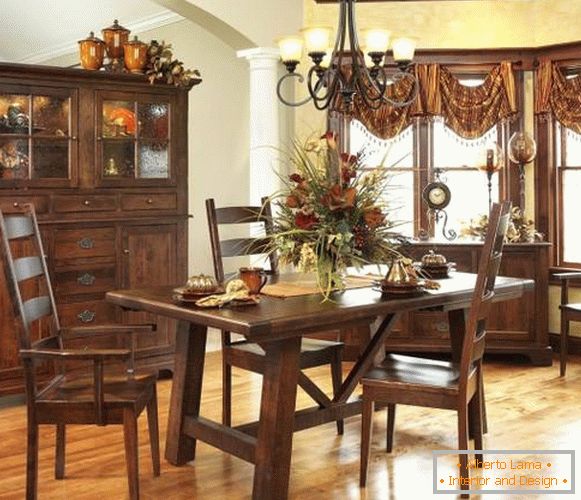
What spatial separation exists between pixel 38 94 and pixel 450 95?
2.93 metres

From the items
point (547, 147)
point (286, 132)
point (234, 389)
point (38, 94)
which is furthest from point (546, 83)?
point (38, 94)

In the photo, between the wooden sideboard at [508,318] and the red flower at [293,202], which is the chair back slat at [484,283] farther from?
the wooden sideboard at [508,318]

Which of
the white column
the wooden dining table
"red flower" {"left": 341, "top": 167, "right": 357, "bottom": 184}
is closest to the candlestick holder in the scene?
the white column

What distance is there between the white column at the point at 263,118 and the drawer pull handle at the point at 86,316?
176 centimetres

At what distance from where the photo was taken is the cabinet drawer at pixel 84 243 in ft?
15.9

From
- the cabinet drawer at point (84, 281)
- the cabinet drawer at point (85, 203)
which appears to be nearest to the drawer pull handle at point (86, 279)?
the cabinet drawer at point (84, 281)

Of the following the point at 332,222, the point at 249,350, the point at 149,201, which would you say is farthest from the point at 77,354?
the point at 149,201

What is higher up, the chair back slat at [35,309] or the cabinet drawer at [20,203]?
the cabinet drawer at [20,203]

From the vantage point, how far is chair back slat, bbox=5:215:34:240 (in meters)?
3.28

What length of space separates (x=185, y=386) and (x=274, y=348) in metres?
0.69

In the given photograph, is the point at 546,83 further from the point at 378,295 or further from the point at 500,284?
the point at 378,295

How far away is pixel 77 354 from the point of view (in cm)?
295

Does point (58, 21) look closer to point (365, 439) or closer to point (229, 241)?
point (229, 241)

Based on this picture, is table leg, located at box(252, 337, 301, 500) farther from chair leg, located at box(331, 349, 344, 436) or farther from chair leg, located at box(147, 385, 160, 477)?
chair leg, located at box(331, 349, 344, 436)
